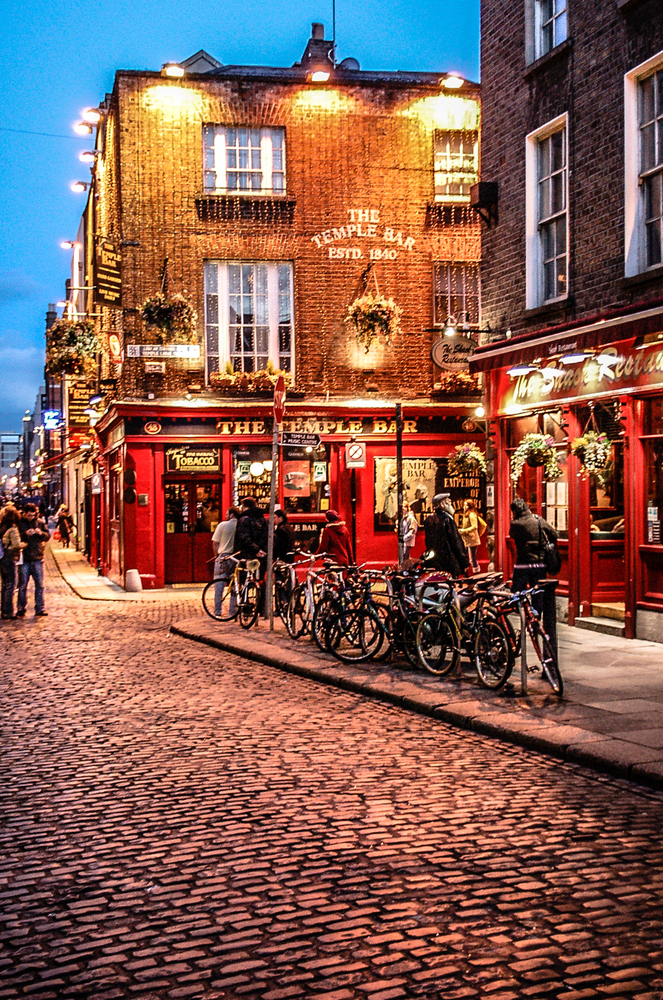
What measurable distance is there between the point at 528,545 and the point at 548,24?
8.93 meters

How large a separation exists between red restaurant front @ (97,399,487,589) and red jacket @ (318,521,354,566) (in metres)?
8.69

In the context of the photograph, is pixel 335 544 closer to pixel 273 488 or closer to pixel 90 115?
pixel 273 488

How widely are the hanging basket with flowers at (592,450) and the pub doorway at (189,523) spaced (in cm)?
1204

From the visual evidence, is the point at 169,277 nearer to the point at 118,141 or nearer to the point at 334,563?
the point at 118,141

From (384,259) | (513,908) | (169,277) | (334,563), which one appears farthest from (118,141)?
(513,908)

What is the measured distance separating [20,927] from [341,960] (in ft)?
4.75

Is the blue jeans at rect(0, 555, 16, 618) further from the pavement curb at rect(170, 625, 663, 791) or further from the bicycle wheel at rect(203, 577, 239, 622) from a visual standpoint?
the pavement curb at rect(170, 625, 663, 791)

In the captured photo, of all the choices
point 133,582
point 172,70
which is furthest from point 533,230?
point 133,582

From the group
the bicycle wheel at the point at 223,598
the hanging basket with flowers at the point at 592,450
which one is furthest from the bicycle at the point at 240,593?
the hanging basket with flowers at the point at 592,450

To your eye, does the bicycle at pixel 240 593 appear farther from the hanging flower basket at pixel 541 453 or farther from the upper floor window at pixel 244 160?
the upper floor window at pixel 244 160

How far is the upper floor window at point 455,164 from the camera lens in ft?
80.4

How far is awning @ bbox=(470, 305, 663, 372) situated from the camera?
12.1 m

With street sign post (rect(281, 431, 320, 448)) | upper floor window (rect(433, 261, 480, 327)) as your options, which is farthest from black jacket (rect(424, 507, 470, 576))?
upper floor window (rect(433, 261, 480, 327))

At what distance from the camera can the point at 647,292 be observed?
12484 millimetres
